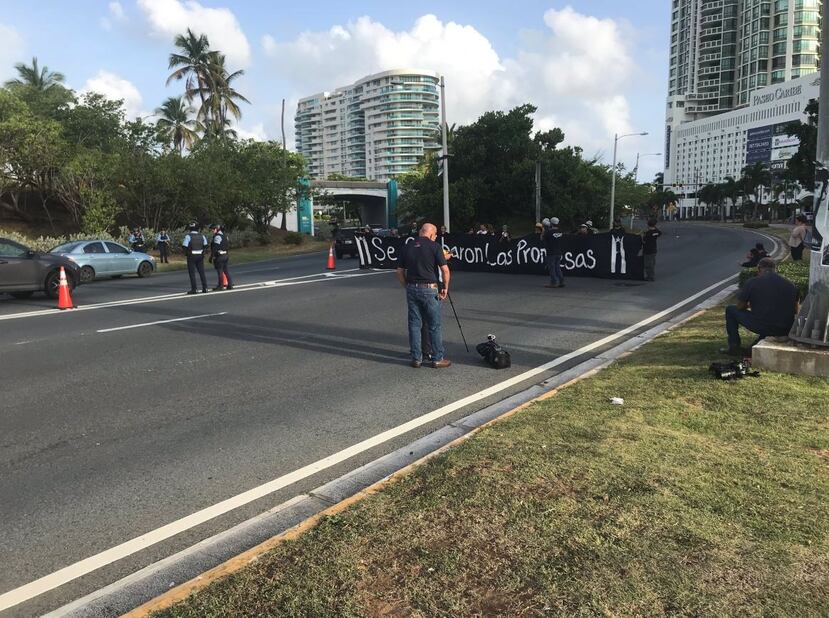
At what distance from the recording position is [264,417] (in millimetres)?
5723

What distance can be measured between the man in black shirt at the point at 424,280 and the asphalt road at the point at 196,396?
1.75 ft

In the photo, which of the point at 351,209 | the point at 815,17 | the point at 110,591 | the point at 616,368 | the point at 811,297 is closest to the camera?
the point at 110,591

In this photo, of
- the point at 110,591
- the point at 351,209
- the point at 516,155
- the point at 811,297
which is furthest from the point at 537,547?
the point at 351,209

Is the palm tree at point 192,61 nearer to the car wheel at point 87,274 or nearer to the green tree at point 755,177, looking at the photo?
the car wheel at point 87,274

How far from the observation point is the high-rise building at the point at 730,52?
490 ft

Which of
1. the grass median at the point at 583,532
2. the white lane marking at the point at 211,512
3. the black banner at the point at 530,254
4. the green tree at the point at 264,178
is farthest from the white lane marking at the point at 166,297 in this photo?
the green tree at the point at 264,178

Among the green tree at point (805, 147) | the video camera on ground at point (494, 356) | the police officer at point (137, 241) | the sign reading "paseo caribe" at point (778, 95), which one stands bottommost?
the video camera on ground at point (494, 356)

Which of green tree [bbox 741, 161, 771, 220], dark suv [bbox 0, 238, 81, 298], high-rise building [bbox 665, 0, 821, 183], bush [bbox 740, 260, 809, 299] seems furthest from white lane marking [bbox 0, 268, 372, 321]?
high-rise building [bbox 665, 0, 821, 183]

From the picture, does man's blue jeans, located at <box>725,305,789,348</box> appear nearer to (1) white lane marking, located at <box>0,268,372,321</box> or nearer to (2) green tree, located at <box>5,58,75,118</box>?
(1) white lane marking, located at <box>0,268,372,321</box>

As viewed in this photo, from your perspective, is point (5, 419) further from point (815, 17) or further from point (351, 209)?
point (815, 17)

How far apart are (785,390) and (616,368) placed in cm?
173

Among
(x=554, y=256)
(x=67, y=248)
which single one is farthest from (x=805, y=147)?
(x=67, y=248)

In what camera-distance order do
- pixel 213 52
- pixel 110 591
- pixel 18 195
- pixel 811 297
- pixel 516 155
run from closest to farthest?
pixel 110 591 → pixel 811 297 → pixel 18 195 → pixel 516 155 → pixel 213 52

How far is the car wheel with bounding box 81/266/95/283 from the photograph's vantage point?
66.9 ft
